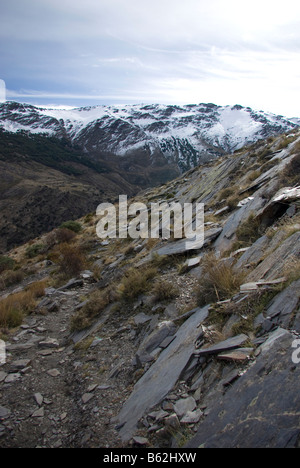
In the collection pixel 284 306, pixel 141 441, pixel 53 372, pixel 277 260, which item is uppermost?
pixel 277 260

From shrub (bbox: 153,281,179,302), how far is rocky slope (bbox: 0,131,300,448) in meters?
0.03

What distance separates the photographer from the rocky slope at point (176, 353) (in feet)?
10.5

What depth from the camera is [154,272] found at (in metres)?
8.35

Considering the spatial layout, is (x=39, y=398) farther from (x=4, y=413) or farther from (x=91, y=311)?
(x=91, y=311)

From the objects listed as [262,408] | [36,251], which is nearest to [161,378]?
[262,408]

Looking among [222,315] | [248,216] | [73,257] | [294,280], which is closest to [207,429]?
[222,315]

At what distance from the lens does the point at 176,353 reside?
15.8ft

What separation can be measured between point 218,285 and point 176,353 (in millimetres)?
1563

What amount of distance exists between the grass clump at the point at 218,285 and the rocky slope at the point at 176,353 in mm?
21

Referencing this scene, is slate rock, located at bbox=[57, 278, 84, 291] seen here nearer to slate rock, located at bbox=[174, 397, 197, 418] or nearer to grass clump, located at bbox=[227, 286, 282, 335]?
grass clump, located at bbox=[227, 286, 282, 335]

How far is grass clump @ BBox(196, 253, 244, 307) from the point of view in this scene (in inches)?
213

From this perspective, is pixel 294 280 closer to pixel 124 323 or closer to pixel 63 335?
pixel 124 323

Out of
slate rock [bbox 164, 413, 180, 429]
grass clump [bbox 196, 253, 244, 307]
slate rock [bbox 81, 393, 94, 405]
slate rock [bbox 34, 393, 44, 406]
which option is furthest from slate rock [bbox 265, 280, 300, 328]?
slate rock [bbox 34, 393, 44, 406]

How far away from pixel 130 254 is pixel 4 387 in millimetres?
7903
